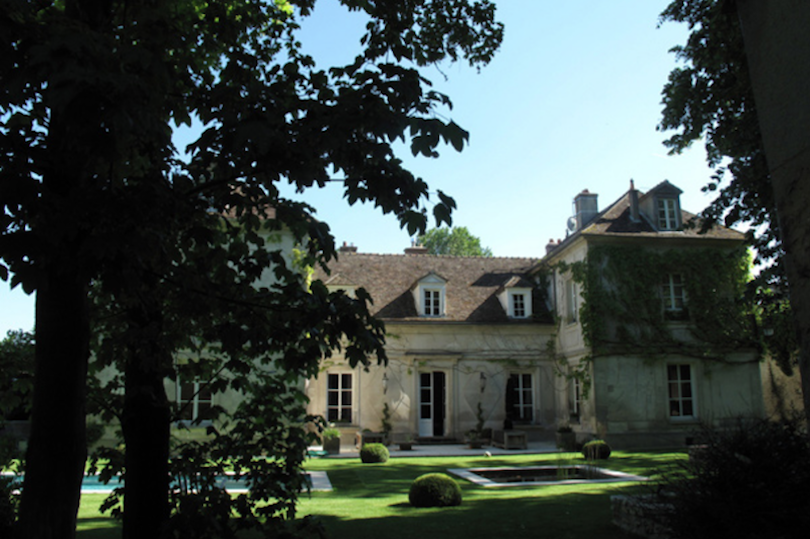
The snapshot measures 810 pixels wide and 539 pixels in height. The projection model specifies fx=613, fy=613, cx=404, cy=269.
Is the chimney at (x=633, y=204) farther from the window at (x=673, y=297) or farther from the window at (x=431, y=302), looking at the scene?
the window at (x=431, y=302)

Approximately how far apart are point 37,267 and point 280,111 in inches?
59.0

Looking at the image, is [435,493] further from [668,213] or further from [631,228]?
[668,213]

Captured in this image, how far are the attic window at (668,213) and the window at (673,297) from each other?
5.85ft

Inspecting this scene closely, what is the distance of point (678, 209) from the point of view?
71.7ft

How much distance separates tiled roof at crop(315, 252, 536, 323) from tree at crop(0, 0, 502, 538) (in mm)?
18137

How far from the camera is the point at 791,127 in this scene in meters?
3.07

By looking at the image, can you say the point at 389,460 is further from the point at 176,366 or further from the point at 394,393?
the point at 176,366

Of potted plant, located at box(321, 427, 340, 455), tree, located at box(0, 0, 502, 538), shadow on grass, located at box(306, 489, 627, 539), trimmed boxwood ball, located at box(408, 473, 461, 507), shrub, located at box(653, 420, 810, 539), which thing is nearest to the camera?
tree, located at box(0, 0, 502, 538)

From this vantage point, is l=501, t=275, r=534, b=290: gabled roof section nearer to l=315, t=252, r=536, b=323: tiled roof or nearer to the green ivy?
l=315, t=252, r=536, b=323: tiled roof

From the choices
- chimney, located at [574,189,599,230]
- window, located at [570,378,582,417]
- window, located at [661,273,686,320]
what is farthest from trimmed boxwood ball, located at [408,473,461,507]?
chimney, located at [574,189,599,230]

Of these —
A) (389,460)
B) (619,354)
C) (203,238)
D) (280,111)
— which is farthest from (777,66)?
(619,354)

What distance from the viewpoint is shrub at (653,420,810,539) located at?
15.0 feet

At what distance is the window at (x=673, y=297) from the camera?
21062mm

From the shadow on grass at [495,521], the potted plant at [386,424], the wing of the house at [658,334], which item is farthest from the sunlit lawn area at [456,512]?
the potted plant at [386,424]
